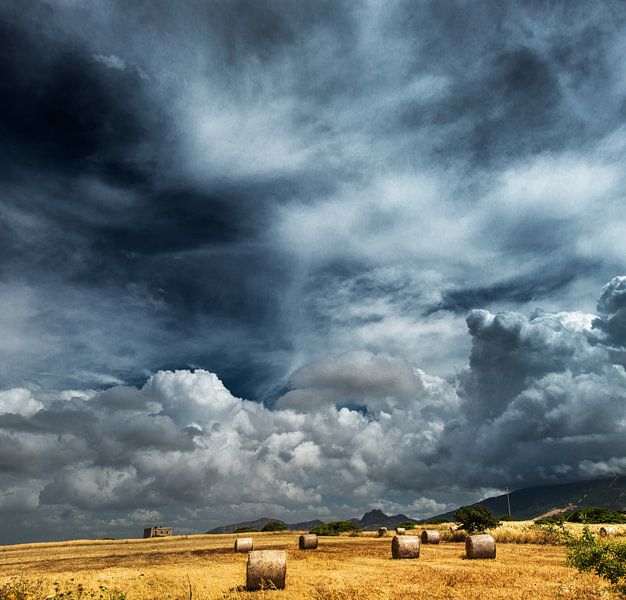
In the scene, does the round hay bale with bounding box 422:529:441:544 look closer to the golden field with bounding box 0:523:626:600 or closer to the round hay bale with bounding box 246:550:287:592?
the golden field with bounding box 0:523:626:600

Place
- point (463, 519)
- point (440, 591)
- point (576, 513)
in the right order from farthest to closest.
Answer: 1. point (576, 513)
2. point (463, 519)
3. point (440, 591)

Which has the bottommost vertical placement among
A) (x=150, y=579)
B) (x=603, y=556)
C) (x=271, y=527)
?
(x=271, y=527)

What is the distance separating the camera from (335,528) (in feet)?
259

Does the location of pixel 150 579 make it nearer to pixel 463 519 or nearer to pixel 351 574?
pixel 351 574

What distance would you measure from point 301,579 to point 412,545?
11163mm

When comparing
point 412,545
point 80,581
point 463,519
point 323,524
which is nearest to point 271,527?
point 323,524

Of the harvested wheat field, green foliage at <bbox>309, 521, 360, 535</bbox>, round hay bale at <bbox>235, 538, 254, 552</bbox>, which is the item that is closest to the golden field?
the harvested wheat field

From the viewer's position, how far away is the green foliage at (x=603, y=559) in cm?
1488

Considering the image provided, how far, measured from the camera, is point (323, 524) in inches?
3238

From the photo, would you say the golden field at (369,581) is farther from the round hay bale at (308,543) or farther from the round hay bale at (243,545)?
the round hay bale at (308,543)

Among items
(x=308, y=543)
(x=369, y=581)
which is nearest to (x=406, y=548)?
(x=369, y=581)

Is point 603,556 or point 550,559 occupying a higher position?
point 603,556

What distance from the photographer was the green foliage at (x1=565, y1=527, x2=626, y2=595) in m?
14.9

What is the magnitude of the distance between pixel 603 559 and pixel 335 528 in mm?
68854
